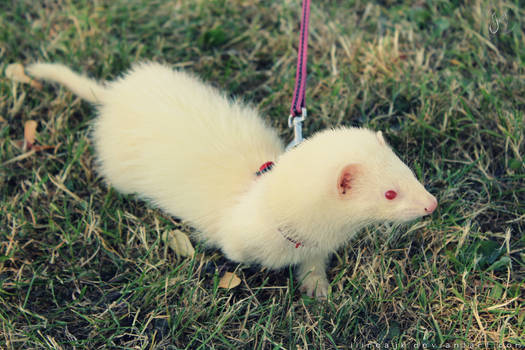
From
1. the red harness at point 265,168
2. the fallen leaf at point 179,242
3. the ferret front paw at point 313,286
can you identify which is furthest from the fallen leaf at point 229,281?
the red harness at point 265,168

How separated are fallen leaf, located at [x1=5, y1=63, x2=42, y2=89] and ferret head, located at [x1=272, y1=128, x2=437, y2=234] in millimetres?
2367

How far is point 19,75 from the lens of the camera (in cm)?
363

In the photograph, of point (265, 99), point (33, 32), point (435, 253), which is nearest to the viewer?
point (435, 253)

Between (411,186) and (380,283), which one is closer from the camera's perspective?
(411,186)

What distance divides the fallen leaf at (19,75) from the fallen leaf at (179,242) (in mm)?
1670

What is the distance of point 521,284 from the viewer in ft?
8.46

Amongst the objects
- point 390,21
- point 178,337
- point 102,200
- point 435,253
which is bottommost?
point 178,337

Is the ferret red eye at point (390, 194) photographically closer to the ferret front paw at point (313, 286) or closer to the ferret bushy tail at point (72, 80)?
the ferret front paw at point (313, 286)

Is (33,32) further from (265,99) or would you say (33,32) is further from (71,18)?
(265,99)

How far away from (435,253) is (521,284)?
0.45 m

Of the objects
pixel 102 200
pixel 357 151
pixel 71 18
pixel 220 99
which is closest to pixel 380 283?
pixel 357 151

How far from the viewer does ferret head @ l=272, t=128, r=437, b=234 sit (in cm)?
209

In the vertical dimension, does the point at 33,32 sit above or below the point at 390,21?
below
